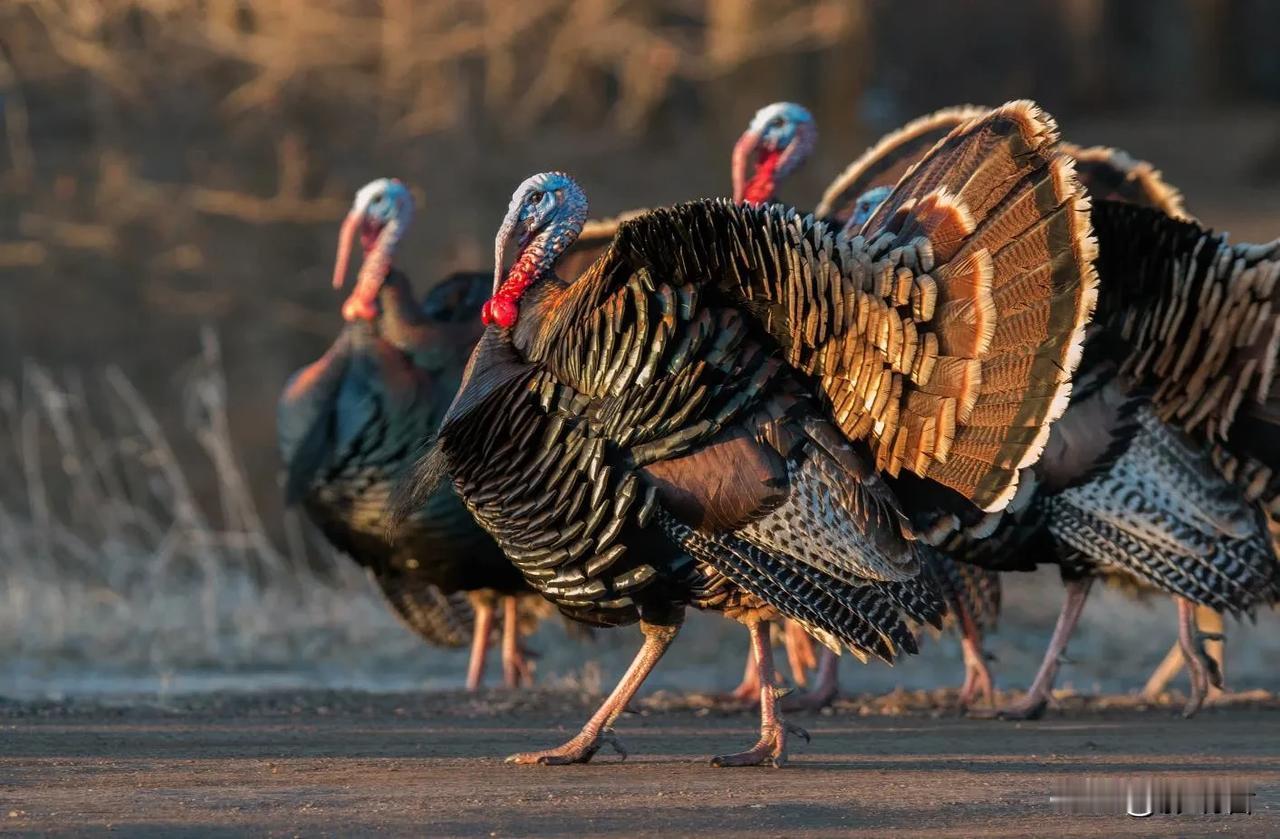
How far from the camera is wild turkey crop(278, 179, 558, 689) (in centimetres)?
857

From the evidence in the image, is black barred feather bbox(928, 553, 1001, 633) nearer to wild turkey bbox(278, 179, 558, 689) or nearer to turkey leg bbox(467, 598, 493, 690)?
wild turkey bbox(278, 179, 558, 689)

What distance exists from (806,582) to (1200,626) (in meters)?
3.36

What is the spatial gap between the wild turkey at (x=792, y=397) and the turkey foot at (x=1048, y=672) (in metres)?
1.97

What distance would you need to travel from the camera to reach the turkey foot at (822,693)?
27.1 feet

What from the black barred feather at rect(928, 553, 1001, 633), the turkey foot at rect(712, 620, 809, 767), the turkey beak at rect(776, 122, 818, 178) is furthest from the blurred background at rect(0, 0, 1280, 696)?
the turkey foot at rect(712, 620, 809, 767)

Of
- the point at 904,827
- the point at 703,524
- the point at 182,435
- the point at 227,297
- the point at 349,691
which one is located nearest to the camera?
the point at 904,827

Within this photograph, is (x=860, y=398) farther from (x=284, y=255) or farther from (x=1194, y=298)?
(x=284, y=255)

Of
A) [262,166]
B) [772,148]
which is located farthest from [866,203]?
[262,166]

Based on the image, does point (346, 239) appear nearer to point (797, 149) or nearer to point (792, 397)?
point (797, 149)

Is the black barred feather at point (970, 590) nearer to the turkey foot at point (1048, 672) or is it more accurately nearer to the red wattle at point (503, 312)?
the turkey foot at point (1048, 672)

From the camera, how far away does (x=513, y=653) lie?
30.9 feet

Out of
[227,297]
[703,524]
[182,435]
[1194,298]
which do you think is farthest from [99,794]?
[227,297]

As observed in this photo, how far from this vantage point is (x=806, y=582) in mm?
6066

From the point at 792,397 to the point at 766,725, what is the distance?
1003 mm
